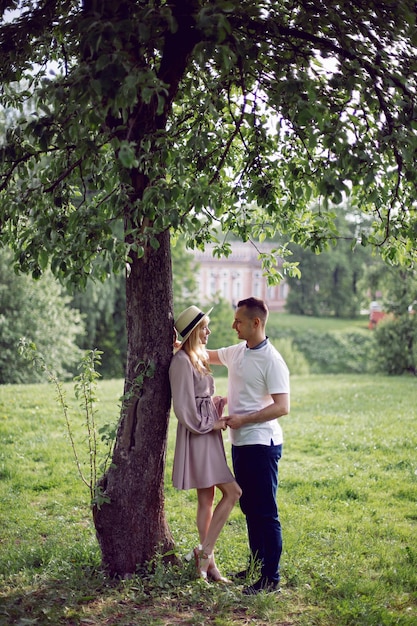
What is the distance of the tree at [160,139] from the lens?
4004 millimetres

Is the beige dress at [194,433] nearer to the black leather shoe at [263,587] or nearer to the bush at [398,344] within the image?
the black leather shoe at [263,587]

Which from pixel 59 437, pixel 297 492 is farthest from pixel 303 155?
pixel 59 437

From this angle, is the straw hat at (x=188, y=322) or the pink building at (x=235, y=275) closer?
the straw hat at (x=188, y=322)

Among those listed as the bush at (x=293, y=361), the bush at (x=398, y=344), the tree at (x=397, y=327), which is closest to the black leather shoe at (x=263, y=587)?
the tree at (x=397, y=327)

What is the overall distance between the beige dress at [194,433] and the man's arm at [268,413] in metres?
0.23

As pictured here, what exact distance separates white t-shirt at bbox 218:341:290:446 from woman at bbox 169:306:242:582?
0.18 m

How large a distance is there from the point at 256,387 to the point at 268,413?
26 cm

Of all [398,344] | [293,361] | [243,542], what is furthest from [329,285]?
[243,542]

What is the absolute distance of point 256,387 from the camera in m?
5.10

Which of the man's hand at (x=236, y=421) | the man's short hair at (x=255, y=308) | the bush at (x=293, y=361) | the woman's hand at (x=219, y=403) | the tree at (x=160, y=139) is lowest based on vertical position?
the bush at (x=293, y=361)

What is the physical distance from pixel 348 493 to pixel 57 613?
4.20 metres

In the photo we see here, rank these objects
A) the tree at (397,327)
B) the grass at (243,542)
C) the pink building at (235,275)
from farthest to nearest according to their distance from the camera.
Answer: the pink building at (235,275)
the tree at (397,327)
the grass at (243,542)

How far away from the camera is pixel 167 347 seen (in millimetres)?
5203

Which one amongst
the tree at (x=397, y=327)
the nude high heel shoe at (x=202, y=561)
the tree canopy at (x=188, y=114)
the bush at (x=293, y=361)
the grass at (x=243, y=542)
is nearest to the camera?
the tree canopy at (x=188, y=114)
